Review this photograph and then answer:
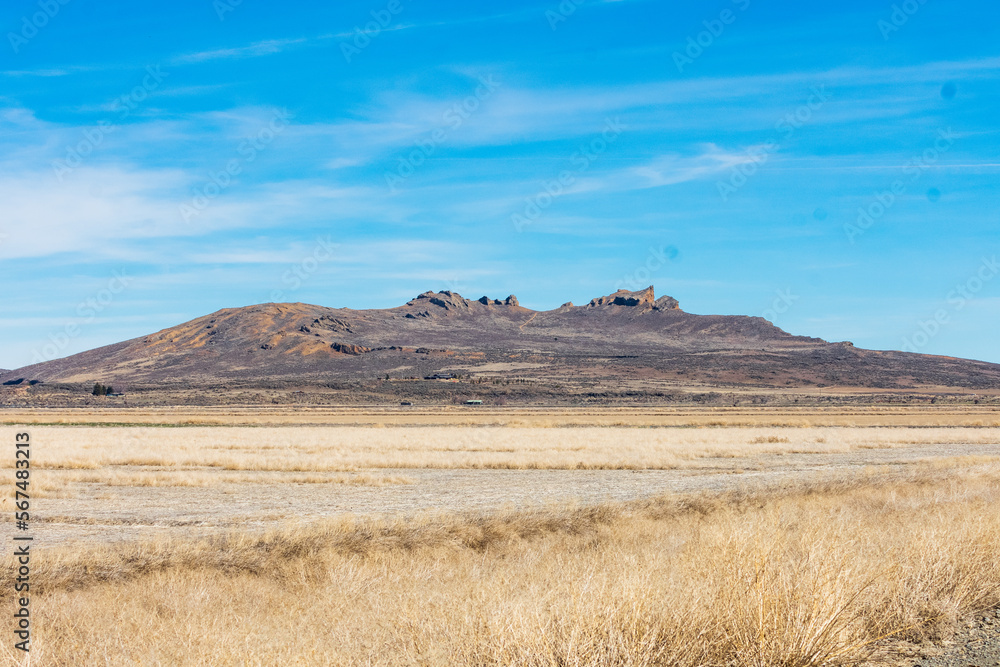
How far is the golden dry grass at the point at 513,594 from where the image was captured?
6.14 m

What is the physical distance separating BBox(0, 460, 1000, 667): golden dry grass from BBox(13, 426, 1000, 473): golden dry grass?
18.2m

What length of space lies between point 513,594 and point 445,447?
109 feet

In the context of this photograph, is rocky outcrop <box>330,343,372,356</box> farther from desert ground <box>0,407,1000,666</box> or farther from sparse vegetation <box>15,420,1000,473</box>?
desert ground <box>0,407,1000,666</box>

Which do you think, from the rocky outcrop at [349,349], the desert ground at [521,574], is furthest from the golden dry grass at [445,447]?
the rocky outcrop at [349,349]

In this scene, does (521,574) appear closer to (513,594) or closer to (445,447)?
(513,594)

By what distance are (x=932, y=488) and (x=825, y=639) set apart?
1459 centimetres

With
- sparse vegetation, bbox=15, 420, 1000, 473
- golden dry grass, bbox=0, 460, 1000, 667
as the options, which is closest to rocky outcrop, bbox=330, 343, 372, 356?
sparse vegetation, bbox=15, 420, 1000, 473

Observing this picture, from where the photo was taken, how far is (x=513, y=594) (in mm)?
7543

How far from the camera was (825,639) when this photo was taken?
247 inches

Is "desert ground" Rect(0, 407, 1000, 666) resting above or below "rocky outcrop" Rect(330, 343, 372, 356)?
below

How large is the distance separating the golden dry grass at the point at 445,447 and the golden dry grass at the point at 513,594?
18.2 metres

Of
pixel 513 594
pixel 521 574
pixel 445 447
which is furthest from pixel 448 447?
pixel 513 594

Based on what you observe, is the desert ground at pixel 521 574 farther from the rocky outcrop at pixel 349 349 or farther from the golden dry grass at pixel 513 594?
the rocky outcrop at pixel 349 349

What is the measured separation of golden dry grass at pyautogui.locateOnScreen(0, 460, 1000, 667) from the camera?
20.1 feet
